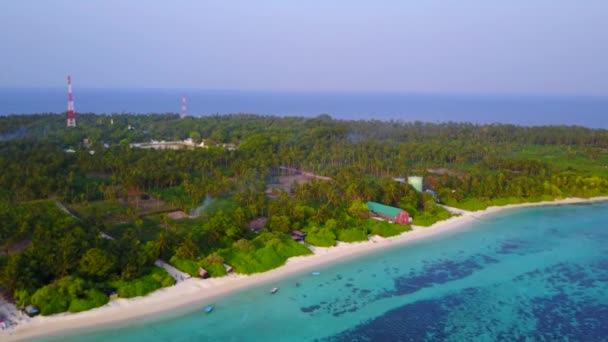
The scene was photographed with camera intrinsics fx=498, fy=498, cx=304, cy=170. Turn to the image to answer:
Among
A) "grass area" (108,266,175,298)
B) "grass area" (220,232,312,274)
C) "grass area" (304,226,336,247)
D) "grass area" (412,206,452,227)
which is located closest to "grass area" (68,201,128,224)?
"grass area" (108,266,175,298)

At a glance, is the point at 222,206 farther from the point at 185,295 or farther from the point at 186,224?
the point at 185,295

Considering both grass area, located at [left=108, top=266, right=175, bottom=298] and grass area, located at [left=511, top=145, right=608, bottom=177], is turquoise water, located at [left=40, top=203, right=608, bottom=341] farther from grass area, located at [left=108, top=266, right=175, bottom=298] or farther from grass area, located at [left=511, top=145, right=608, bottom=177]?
grass area, located at [left=511, top=145, right=608, bottom=177]

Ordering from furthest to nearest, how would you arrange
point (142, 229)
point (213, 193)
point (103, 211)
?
point (213, 193) < point (103, 211) < point (142, 229)

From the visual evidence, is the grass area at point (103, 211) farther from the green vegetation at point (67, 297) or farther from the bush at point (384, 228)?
the bush at point (384, 228)

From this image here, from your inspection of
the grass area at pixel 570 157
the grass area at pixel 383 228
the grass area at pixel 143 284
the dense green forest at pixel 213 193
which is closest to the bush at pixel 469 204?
the dense green forest at pixel 213 193

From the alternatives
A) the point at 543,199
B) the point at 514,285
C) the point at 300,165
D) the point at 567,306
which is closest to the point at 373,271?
the point at 514,285

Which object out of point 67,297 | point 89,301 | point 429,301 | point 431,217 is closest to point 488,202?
point 431,217

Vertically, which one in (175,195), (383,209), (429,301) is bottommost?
(429,301)
